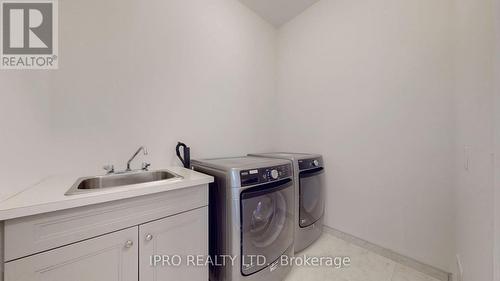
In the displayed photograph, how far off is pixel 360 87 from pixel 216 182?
1.66 meters

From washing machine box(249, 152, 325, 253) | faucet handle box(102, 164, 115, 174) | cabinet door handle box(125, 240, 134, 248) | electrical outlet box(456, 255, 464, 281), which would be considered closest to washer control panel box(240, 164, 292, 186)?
washing machine box(249, 152, 325, 253)

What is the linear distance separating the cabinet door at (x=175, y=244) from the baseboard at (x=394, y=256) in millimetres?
1498

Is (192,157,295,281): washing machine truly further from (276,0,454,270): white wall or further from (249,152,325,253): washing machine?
(276,0,454,270): white wall

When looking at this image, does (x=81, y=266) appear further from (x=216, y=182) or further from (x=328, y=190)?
(x=328, y=190)

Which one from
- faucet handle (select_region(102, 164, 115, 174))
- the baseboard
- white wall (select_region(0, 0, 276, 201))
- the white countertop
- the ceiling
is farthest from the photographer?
the ceiling

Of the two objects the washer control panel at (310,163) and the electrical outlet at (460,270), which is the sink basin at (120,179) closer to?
the washer control panel at (310,163)

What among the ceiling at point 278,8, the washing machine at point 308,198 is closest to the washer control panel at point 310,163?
the washing machine at point 308,198

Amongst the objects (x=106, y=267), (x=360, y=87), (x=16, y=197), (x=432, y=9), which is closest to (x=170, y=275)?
(x=106, y=267)

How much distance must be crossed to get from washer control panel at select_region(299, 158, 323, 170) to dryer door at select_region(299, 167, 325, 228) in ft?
0.13

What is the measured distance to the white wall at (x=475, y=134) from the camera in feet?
2.47

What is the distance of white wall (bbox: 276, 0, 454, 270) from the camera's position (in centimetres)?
145

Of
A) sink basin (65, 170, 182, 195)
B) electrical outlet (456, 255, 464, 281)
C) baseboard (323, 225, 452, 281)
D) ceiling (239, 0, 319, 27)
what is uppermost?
ceiling (239, 0, 319, 27)

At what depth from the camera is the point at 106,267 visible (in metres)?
0.91

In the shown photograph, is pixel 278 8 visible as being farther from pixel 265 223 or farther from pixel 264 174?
pixel 265 223
